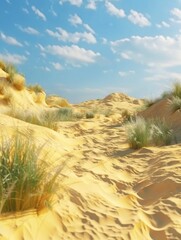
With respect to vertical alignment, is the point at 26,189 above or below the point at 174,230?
above

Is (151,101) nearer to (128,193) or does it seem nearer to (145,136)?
(145,136)

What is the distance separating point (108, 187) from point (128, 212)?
2.94 feet

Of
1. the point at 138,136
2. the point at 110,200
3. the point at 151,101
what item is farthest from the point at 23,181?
the point at 151,101

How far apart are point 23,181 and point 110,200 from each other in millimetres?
1366

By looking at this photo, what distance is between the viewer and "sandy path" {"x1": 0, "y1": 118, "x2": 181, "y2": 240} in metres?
3.46

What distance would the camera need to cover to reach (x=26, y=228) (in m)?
3.23

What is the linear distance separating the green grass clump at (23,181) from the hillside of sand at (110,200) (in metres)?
0.09

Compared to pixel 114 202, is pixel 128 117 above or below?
above

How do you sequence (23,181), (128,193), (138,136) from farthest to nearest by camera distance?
1. (138,136)
2. (128,193)
3. (23,181)

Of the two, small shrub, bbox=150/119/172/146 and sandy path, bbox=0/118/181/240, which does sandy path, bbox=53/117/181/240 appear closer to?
sandy path, bbox=0/118/181/240

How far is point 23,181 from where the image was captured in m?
3.38

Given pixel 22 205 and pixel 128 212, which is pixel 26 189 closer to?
pixel 22 205

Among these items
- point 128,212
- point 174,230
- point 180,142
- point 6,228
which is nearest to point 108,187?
point 128,212

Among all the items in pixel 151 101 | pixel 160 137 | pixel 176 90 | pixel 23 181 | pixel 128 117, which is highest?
pixel 176 90
